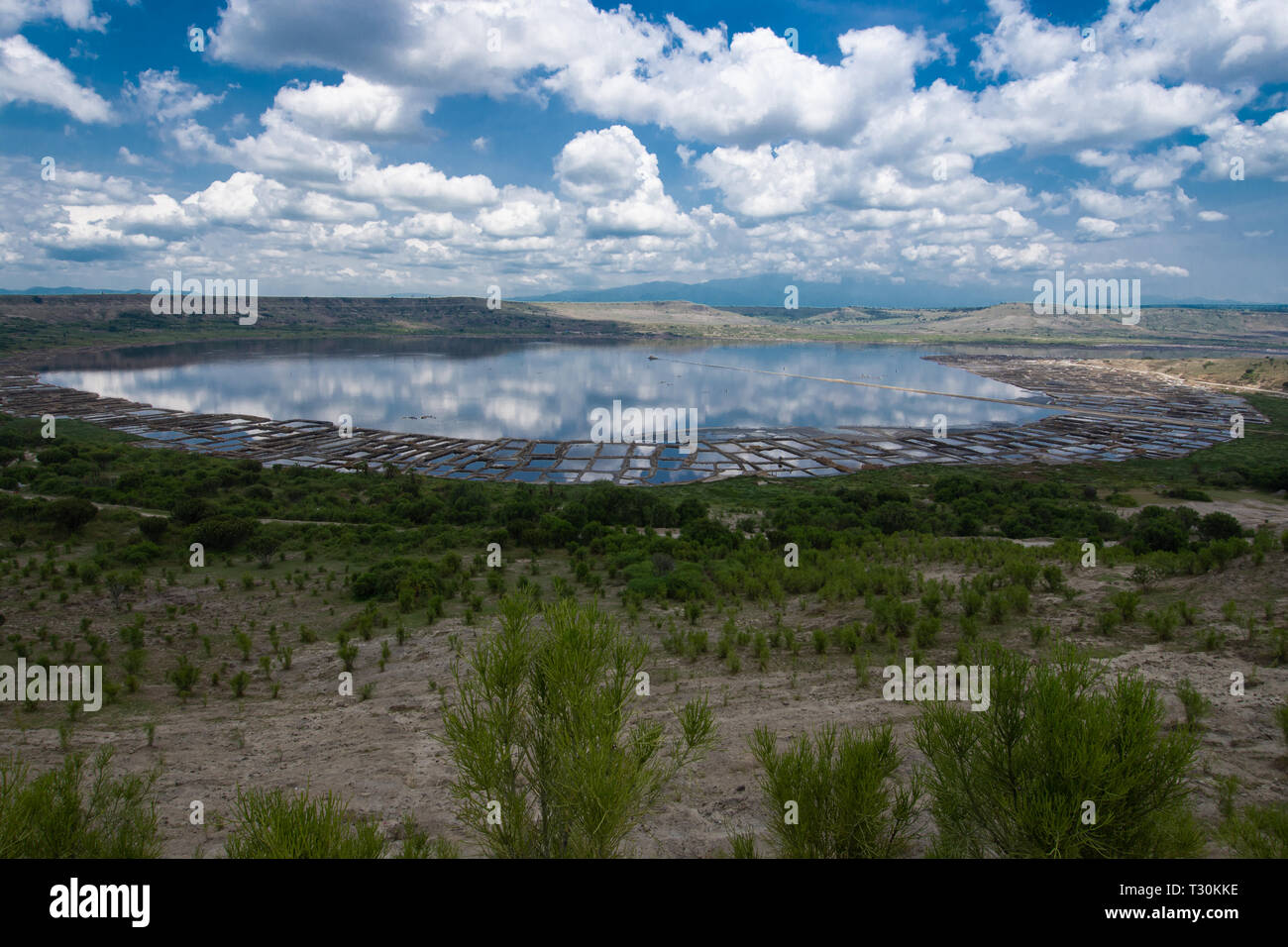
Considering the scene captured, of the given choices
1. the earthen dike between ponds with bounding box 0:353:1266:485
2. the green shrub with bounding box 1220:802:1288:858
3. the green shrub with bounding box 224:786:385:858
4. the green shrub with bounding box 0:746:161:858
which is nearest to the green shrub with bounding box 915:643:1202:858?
the green shrub with bounding box 1220:802:1288:858

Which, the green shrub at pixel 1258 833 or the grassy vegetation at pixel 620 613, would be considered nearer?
the grassy vegetation at pixel 620 613

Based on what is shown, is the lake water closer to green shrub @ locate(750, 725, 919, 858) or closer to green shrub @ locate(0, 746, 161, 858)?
green shrub @ locate(0, 746, 161, 858)

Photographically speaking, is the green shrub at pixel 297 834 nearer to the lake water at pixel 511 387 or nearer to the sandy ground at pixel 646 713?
the sandy ground at pixel 646 713

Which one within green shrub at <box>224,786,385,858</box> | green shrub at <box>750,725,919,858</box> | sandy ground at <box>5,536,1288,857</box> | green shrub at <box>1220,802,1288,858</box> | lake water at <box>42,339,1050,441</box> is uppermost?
lake water at <box>42,339,1050,441</box>

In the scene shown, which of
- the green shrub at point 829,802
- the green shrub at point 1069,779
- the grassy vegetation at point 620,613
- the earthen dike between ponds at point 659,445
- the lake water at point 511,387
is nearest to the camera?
the green shrub at point 1069,779

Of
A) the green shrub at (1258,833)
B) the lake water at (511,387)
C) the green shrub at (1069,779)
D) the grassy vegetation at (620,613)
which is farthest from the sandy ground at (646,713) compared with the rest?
the lake water at (511,387)

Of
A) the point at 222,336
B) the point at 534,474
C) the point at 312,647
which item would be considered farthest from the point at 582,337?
the point at 312,647
